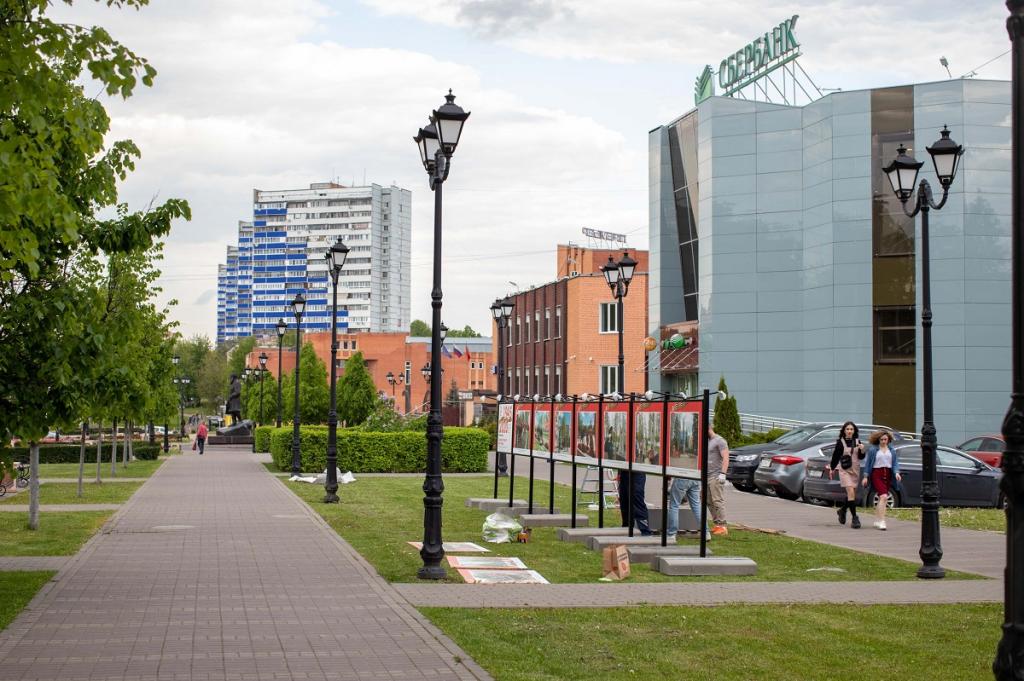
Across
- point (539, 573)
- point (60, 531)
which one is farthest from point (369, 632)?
point (60, 531)

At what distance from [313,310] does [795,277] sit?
155 m

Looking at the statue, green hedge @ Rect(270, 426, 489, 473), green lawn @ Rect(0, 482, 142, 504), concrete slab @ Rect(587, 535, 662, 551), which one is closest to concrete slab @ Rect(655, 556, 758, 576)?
concrete slab @ Rect(587, 535, 662, 551)

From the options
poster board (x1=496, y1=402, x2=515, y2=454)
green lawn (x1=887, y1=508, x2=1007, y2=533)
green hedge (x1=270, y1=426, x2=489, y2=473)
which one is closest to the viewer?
green lawn (x1=887, y1=508, x2=1007, y2=533)

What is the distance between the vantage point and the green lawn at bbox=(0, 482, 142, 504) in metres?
25.9

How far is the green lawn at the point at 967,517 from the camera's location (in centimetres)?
2094

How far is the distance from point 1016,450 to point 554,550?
35.7 feet

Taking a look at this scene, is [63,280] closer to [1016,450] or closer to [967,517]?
[1016,450]

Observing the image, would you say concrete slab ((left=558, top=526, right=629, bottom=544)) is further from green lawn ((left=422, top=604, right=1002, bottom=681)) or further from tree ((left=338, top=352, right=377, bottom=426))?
tree ((left=338, top=352, right=377, bottom=426))

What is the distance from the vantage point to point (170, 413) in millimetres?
44688

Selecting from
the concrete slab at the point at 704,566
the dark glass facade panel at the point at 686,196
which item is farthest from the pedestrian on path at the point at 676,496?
the dark glass facade panel at the point at 686,196

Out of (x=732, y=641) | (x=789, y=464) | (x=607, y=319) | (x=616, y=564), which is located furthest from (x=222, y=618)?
(x=607, y=319)

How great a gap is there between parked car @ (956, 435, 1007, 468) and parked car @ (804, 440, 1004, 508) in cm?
348

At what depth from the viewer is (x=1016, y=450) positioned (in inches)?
238

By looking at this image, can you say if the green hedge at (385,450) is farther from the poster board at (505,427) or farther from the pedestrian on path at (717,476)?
the pedestrian on path at (717,476)
